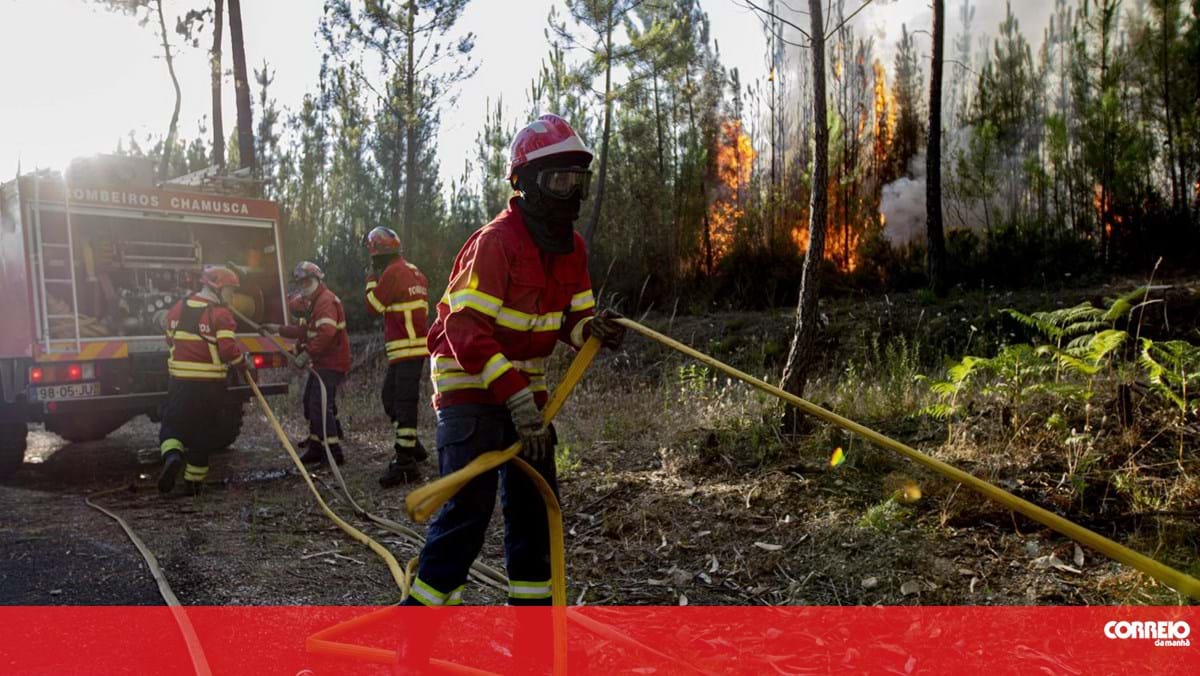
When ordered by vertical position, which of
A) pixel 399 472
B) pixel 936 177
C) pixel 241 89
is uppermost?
pixel 241 89

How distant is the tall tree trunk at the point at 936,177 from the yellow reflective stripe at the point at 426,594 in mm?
10353

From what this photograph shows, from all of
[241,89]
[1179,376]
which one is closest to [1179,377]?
[1179,376]

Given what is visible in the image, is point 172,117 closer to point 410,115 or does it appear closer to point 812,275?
point 410,115

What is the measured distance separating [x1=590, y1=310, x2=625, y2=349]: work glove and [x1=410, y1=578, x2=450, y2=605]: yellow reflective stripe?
108 centimetres

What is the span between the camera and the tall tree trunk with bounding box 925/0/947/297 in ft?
40.0

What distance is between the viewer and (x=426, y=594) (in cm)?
304

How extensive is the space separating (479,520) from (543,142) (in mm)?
1406

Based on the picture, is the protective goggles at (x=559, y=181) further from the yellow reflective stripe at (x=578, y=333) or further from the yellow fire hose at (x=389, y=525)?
the yellow fire hose at (x=389, y=525)

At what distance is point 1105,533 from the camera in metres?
3.91

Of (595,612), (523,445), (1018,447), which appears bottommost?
(595,612)

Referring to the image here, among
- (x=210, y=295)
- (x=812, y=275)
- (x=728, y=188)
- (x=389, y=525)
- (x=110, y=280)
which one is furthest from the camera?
(x=728, y=188)

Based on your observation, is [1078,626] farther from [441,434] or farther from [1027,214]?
[1027,214]

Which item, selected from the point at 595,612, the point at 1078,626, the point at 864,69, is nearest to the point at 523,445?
the point at 595,612

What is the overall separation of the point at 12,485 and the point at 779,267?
33.6 ft
